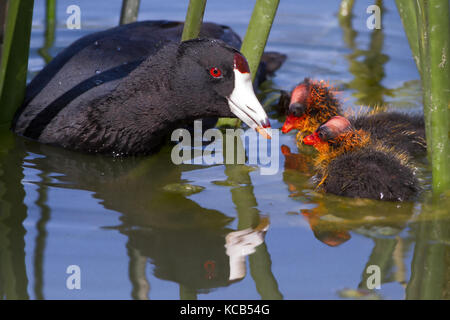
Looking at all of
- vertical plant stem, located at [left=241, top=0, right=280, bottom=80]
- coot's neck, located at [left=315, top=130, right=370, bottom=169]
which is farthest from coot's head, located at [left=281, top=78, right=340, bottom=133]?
coot's neck, located at [left=315, top=130, right=370, bottom=169]

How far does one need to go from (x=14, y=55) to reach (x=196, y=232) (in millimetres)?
1395

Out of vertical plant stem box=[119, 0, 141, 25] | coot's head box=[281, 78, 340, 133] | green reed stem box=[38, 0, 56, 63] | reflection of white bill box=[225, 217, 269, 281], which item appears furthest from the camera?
green reed stem box=[38, 0, 56, 63]

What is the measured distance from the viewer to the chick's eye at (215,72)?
3.67 meters

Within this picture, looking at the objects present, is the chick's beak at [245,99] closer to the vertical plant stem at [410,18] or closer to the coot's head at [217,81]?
the coot's head at [217,81]

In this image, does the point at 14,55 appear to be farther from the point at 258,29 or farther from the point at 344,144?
the point at 344,144

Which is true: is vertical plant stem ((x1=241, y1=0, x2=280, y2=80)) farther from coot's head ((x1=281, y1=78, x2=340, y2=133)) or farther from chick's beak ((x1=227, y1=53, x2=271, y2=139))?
coot's head ((x1=281, y1=78, x2=340, y2=133))

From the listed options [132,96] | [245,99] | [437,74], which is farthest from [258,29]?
[437,74]

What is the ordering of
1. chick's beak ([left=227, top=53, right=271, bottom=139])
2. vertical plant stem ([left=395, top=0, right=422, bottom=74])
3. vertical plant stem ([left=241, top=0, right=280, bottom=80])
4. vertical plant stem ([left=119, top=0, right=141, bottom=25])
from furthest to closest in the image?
1. vertical plant stem ([left=119, top=0, right=141, bottom=25])
2. vertical plant stem ([left=241, top=0, right=280, bottom=80])
3. chick's beak ([left=227, top=53, right=271, bottom=139])
4. vertical plant stem ([left=395, top=0, right=422, bottom=74])

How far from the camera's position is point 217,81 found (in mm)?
3684

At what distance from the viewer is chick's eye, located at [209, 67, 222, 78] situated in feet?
12.0

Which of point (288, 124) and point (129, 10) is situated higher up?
point (129, 10)

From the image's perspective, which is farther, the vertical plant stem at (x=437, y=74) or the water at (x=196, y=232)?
the vertical plant stem at (x=437, y=74)

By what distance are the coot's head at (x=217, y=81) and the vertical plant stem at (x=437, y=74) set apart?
30.7 inches

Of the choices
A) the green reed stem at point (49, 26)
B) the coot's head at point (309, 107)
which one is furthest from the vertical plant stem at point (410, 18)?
the green reed stem at point (49, 26)
